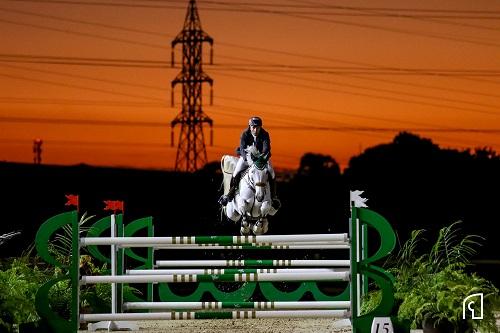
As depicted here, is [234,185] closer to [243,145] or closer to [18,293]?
[243,145]

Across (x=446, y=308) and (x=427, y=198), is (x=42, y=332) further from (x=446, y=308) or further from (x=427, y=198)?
(x=427, y=198)

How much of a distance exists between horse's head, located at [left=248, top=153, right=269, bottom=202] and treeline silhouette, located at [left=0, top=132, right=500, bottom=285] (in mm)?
14224

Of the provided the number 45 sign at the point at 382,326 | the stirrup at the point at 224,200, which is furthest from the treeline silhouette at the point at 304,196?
the number 45 sign at the point at 382,326

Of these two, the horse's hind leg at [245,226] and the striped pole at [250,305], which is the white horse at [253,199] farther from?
the striped pole at [250,305]

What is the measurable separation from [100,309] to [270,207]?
2.73 meters

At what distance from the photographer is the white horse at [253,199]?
13.4 meters

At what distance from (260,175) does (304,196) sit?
3179 centimetres

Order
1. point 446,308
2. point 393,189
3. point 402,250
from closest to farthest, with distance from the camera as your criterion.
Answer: point 446,308 < point 402,250 < point 393,189

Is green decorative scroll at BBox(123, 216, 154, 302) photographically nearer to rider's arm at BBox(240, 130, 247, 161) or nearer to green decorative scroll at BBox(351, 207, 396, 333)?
rider's arm at BBox(240, 130, 247, 161)

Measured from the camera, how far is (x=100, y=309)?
38.4 feet

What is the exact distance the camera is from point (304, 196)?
45031mm

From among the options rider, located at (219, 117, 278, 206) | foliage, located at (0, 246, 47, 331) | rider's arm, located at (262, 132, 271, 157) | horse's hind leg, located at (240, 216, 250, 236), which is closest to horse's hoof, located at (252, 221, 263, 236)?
horse's hind leg, located at (240, 216, 250, 236)

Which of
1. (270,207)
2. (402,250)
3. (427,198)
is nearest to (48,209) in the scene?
(427,198)

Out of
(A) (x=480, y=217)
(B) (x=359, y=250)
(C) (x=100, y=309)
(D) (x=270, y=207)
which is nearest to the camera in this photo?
(B) (x=359, y=250)
